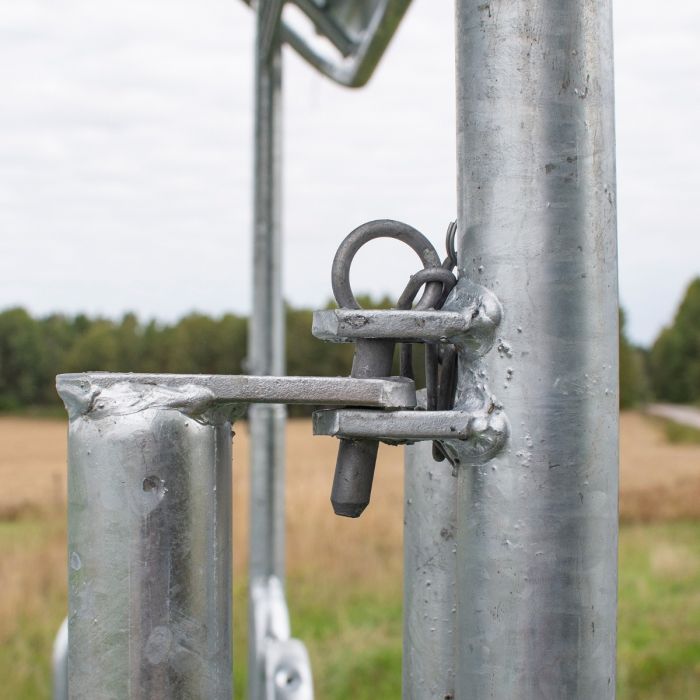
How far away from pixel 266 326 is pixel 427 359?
201 cm

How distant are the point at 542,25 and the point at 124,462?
43 centimetres

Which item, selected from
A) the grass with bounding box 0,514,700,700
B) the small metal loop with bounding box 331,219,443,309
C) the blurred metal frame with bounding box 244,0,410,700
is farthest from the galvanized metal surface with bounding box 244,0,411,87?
the grass with bounding box 0,514,700,700

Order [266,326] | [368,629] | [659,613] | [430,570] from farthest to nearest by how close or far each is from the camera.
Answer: [659,613] < [368,629] < [266,326] < [430,570]

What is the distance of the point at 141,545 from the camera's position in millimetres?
631

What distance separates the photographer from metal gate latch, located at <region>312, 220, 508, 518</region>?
0.65m

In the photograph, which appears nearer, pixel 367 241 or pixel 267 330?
pixel 367 241

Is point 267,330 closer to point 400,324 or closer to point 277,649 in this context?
point 277,649

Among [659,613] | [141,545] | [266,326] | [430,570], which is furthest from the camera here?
[659,613]

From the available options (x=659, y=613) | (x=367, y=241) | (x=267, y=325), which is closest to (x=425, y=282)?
(x=367, y=241)

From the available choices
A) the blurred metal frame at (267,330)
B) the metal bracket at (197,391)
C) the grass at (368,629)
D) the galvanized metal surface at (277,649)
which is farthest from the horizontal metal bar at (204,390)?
the grass at (368,629)

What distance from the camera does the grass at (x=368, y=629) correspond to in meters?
4.24

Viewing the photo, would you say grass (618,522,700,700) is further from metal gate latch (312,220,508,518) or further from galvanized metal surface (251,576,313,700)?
metal gate latch (312,220,508,518)

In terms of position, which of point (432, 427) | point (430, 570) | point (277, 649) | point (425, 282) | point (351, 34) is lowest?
point (277, 649)

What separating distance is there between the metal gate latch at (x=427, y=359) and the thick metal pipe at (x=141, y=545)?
111 mm
